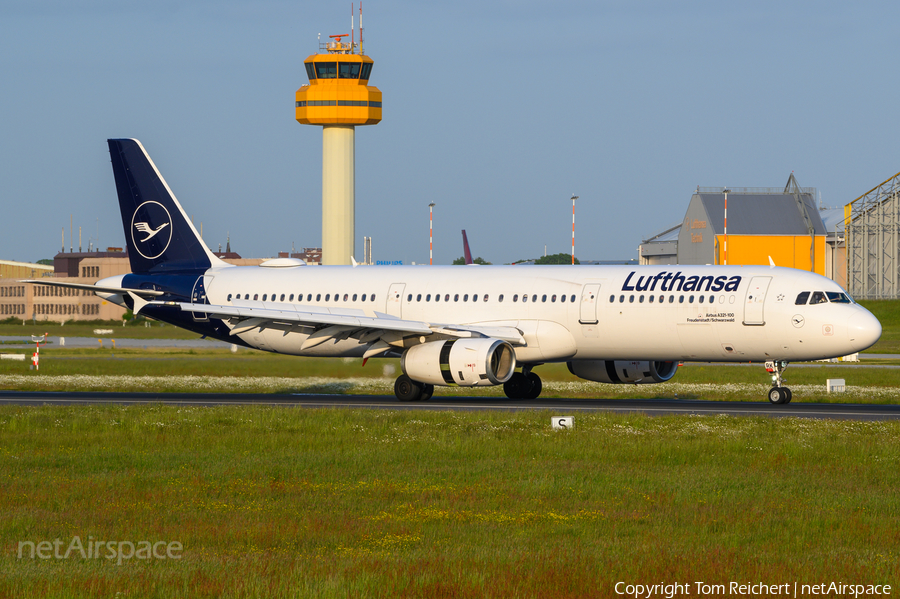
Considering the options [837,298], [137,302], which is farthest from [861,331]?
[137,302]

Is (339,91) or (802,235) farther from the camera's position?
(802,235)

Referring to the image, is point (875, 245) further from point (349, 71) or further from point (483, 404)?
point (483, 404)

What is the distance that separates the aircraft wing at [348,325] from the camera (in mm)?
32375

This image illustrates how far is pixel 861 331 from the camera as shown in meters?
29.1

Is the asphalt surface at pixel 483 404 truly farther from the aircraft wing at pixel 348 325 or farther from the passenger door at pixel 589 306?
the passenger door at pixel 589 306

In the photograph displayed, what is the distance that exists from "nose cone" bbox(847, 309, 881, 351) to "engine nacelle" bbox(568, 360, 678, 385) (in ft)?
20.4

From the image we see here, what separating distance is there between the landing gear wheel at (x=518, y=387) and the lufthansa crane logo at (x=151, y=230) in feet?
43.6

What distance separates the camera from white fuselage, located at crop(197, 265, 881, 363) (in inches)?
1177

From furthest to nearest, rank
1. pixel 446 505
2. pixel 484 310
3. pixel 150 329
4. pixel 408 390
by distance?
pixel 150 329 → pixel 484 310 → pixel 408 390 → pixel 446 505

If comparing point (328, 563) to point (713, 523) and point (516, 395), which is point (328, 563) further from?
point (516, 395)

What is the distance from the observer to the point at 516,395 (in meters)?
34.9

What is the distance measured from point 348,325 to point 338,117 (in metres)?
68.5

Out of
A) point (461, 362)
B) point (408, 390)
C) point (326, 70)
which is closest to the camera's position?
point (461, 362)

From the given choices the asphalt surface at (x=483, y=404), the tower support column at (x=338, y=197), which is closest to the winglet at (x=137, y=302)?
the asphalt surface at (x=483, y=404)
